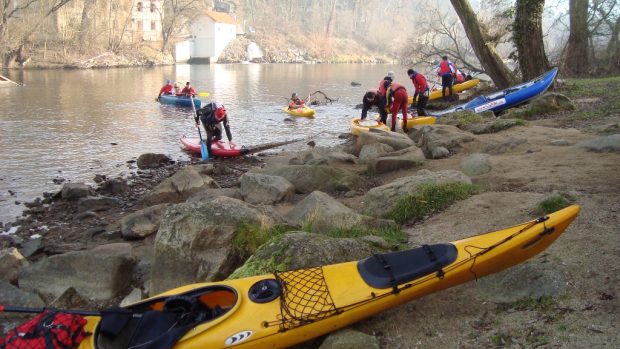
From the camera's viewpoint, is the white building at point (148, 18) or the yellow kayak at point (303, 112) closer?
the yellow kayak at point (303, 112)

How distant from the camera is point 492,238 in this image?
381cm

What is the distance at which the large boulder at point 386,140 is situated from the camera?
1030cm

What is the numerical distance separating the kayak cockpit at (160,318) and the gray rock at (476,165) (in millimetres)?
4541

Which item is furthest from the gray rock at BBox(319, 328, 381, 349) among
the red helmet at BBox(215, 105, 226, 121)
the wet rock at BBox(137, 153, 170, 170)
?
the wet rock at BBox(137, 153, 170, 170)

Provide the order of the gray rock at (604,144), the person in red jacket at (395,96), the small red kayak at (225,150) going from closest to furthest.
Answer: the gray rock at (604,144) → the person in red jacket at (395,96) → the small red kayak at (225,150)

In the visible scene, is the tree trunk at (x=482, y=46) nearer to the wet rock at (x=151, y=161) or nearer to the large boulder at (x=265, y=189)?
the wet rock at (x=151, y=161)

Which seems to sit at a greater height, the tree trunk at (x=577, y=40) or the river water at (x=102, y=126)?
the tree trunk at (x=577, y=40)

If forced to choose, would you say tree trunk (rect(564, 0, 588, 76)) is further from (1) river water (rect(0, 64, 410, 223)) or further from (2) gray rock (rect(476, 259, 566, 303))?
(2) gray rock (rect(476, 259, 566, 303))

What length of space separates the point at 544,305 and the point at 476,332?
1.64 feet

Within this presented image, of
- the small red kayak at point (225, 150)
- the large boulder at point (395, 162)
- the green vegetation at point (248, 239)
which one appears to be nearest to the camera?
the green vegetation at point (248, 239)

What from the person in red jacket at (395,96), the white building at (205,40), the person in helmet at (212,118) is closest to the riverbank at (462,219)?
the person in red jacket at (395,96)

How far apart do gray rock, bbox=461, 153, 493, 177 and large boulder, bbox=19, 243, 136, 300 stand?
4.69m

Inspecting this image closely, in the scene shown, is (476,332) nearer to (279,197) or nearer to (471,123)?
(279,197)

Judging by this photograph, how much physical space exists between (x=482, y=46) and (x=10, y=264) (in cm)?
1435
